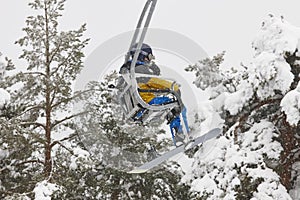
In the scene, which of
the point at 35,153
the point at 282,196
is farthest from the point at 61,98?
the point at 282,196

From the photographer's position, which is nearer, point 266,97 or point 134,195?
point 266,97

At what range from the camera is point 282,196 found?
44.9 ft

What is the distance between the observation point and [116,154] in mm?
19375

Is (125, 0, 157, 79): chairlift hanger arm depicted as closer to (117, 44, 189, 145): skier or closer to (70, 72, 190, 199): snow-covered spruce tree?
(117, 44, 189, 145): skier

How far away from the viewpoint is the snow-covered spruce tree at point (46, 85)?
1692 cm

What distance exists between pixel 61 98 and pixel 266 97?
6213 mm

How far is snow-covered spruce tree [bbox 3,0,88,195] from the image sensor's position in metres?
16.9

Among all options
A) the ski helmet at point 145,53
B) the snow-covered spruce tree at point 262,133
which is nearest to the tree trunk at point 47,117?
the snow-covered spruce tree at point 262,133

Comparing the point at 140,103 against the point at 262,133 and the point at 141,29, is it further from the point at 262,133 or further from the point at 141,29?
the point at 262,133

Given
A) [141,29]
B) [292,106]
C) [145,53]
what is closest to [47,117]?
[292,106]

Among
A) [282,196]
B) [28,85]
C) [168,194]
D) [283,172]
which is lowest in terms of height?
[282,196]

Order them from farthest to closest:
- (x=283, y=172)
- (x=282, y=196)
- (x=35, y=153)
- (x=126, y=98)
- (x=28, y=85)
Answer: (x=35, y=153) → (x=28, y=85) → (x=283, y=172) → (x=282, y=196) → (x=126, y=98)

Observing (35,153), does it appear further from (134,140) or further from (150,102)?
(150,102)

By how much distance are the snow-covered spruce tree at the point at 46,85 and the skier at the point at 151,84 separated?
287 inches
